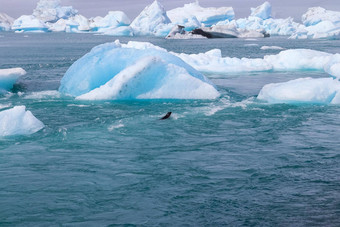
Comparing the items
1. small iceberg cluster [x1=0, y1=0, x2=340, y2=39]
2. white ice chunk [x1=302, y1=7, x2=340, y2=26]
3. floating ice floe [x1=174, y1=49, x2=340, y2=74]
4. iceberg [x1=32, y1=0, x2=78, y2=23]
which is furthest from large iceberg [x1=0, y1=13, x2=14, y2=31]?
floating ice floe [x1=174, y1=49, x2=340, y2=74]

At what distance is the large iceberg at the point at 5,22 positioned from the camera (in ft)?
404

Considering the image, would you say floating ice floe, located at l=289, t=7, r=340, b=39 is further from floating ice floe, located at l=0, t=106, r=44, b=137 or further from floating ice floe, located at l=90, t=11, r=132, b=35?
floating ice floe, located at l=0, t=106, r=44, b=137

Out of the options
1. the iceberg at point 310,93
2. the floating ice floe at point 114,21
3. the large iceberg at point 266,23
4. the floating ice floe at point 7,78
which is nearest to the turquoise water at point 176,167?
the iceberg at point 310,93

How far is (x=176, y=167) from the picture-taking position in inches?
301

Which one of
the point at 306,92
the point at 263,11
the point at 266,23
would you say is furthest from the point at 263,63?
the point at 266,23

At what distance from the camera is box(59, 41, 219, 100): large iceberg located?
44.7 feet

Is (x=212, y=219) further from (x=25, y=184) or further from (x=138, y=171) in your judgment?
(x=25, y=184)

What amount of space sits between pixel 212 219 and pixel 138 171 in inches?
84.5

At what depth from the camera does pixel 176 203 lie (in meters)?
6.13

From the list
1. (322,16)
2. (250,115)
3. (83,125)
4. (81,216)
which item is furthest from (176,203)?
(322,16)

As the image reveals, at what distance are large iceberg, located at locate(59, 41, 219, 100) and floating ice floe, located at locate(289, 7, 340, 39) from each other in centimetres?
5252

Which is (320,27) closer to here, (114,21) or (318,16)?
(318,16)

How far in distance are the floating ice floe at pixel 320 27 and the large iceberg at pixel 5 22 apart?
81827 mm

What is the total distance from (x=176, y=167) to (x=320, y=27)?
6531 cm
